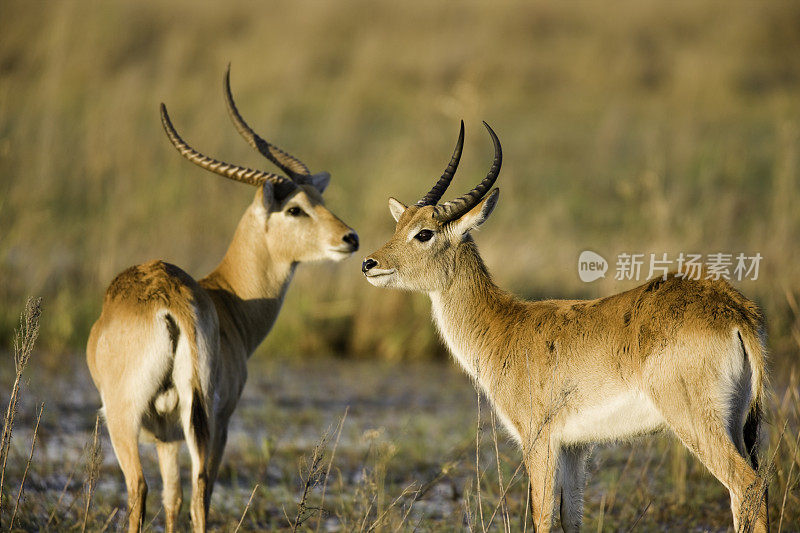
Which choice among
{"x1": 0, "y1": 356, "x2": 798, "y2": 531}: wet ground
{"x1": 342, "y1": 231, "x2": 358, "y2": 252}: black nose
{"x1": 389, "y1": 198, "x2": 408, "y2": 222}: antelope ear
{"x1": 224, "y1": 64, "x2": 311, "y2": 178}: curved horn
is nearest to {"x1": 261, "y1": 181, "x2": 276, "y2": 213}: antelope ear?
{"x1": 224, "y1": 64, "x2": 311, "y2": 178}: curved horn

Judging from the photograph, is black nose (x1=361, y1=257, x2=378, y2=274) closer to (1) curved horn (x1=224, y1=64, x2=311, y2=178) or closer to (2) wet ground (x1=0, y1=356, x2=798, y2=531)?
(2) wet ground (x1=0, y1=356, x2=798, y2=531)

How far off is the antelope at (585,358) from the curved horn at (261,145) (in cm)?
135

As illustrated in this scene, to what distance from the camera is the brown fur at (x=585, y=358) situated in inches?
178

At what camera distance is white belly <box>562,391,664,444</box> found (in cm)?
472

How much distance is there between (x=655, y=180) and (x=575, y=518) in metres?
7.22

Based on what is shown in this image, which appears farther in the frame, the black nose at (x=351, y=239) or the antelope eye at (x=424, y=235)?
the black nose at (x=351, y=239)

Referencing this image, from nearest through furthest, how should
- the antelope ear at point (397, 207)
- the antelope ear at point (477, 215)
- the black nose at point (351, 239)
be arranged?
the antelope ear at point (477, 215)
the antelope ear at point (397, 207)
the black nose at point (351, 239)

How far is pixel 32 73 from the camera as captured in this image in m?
12.0

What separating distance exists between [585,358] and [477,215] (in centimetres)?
107

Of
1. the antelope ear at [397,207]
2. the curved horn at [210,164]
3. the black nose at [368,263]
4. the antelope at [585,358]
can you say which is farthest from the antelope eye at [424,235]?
the curved horn at [210,164]

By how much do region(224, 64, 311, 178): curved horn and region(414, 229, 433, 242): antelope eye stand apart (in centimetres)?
138

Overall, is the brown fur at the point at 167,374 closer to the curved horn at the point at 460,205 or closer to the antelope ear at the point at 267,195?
the antelope ear at the point at 267,195

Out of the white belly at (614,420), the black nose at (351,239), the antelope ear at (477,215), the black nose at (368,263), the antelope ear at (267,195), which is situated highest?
the antelope ear at (267,195)

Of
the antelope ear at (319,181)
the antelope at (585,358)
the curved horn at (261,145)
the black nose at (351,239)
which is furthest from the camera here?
the antelope ear at (319,181)
